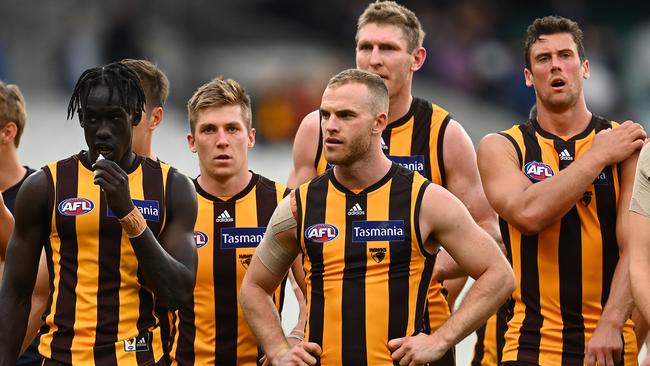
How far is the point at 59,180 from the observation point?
5.78 metres

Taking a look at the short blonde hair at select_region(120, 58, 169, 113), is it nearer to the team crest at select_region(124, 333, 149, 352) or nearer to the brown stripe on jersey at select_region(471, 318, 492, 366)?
the team crest at select_region(124, 333, 149, 352)

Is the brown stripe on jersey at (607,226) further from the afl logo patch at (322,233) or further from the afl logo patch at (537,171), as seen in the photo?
the afl logo patch at (322,233)

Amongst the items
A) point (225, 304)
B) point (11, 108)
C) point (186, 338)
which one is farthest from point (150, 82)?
point (186, 338)

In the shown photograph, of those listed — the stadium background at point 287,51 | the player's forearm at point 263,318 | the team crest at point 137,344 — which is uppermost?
the stadium background at point 287,51

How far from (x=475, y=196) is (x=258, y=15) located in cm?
1536

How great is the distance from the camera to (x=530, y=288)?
673 centimetres

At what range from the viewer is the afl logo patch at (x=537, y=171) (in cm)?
670

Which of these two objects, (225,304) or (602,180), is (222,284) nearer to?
(225,304)

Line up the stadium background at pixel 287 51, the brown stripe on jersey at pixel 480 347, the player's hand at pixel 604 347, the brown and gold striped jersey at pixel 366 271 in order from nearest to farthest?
the brown and gold striped jersey at pixel 366 271
the player's hand at pixel 604 347
the brown stripe on jersey at pixel 480 347
the stadium background at pixel 287 51

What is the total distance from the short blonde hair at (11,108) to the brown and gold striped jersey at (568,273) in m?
2.84

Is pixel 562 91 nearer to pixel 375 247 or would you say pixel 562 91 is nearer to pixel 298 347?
pixel 375 247

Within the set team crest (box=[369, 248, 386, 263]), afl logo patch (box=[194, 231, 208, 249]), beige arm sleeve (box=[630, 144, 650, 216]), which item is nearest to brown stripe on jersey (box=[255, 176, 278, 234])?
afl logo patch (box=[194, 231, 208, 249])

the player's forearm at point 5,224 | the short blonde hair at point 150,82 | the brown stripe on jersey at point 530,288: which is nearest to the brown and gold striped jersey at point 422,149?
the brown stripe on jersey at point 530,288

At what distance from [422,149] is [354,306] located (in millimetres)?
1629
